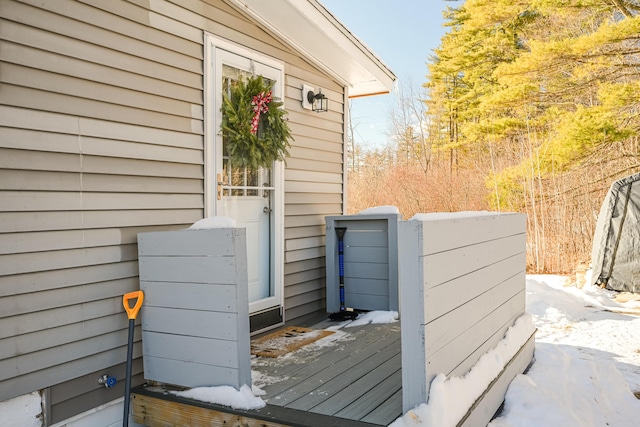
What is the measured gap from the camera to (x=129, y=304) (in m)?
2.93

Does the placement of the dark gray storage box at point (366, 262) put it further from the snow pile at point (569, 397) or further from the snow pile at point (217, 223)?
the snow pile at point (217, 223)

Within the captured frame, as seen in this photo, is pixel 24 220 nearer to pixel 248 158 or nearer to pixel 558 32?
pixel 248 158

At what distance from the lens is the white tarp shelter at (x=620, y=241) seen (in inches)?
274

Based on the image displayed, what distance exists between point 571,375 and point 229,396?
2784 millimetres

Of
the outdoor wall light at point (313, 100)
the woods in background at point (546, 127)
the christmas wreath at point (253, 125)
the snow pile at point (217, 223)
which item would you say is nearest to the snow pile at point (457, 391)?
the snow pile at point (217, 223)

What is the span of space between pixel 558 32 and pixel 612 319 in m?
9.47

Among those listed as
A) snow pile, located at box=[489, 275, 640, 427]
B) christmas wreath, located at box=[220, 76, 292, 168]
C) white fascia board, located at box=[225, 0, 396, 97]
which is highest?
white fascia board, located at box=[225, 0, 396, 97]

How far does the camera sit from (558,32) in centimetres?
1284

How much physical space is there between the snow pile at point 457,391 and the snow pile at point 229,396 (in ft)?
2.40

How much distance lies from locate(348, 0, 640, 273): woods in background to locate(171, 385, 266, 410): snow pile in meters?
7.72

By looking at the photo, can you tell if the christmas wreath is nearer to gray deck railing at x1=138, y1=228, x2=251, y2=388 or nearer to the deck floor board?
gray deck railing at x1=138, y1=228, x2=251, y2=388

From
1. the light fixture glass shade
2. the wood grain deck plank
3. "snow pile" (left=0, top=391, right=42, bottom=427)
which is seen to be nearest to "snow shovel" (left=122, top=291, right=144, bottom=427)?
"snow pile" (left=0, top=391, right=42, bottom=427)

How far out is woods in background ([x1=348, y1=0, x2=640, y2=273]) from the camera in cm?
856

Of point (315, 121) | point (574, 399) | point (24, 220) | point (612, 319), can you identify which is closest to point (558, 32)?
point (612, 319)
